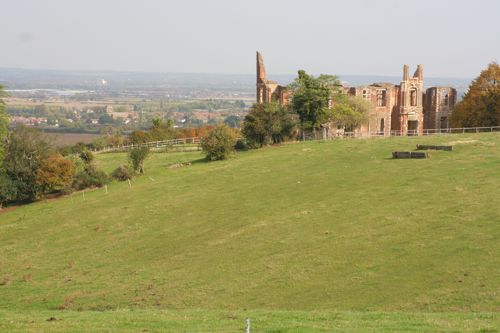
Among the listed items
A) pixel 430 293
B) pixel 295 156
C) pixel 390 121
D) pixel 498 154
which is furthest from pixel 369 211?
pixel 390 121

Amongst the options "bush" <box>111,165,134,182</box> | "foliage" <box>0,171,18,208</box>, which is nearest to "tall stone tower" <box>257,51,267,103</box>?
"bush" <box>111,165,134,182</box>

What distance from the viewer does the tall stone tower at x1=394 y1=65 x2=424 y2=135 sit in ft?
276

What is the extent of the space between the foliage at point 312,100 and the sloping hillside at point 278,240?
1766 centimetres

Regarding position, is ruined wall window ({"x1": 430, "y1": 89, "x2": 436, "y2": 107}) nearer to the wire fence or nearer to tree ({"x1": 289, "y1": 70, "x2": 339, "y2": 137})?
the wire fence

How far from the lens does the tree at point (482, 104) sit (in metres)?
73.5

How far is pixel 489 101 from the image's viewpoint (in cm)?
7394

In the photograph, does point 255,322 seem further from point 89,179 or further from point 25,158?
point 25,158

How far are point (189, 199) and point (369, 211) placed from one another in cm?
1351

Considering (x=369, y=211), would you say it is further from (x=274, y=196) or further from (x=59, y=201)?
(x=59, y=201)

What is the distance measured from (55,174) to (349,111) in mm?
34275

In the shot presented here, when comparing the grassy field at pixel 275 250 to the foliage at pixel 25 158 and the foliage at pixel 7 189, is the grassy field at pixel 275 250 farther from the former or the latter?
the foliage at pixel 25 158

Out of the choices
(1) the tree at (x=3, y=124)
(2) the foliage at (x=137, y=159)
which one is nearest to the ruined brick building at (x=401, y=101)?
(2) the foliage at (x=137, y=159)

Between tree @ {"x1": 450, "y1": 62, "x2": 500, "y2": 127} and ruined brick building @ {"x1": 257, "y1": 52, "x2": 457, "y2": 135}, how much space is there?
6124mm

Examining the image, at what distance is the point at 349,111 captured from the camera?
74.9 m
